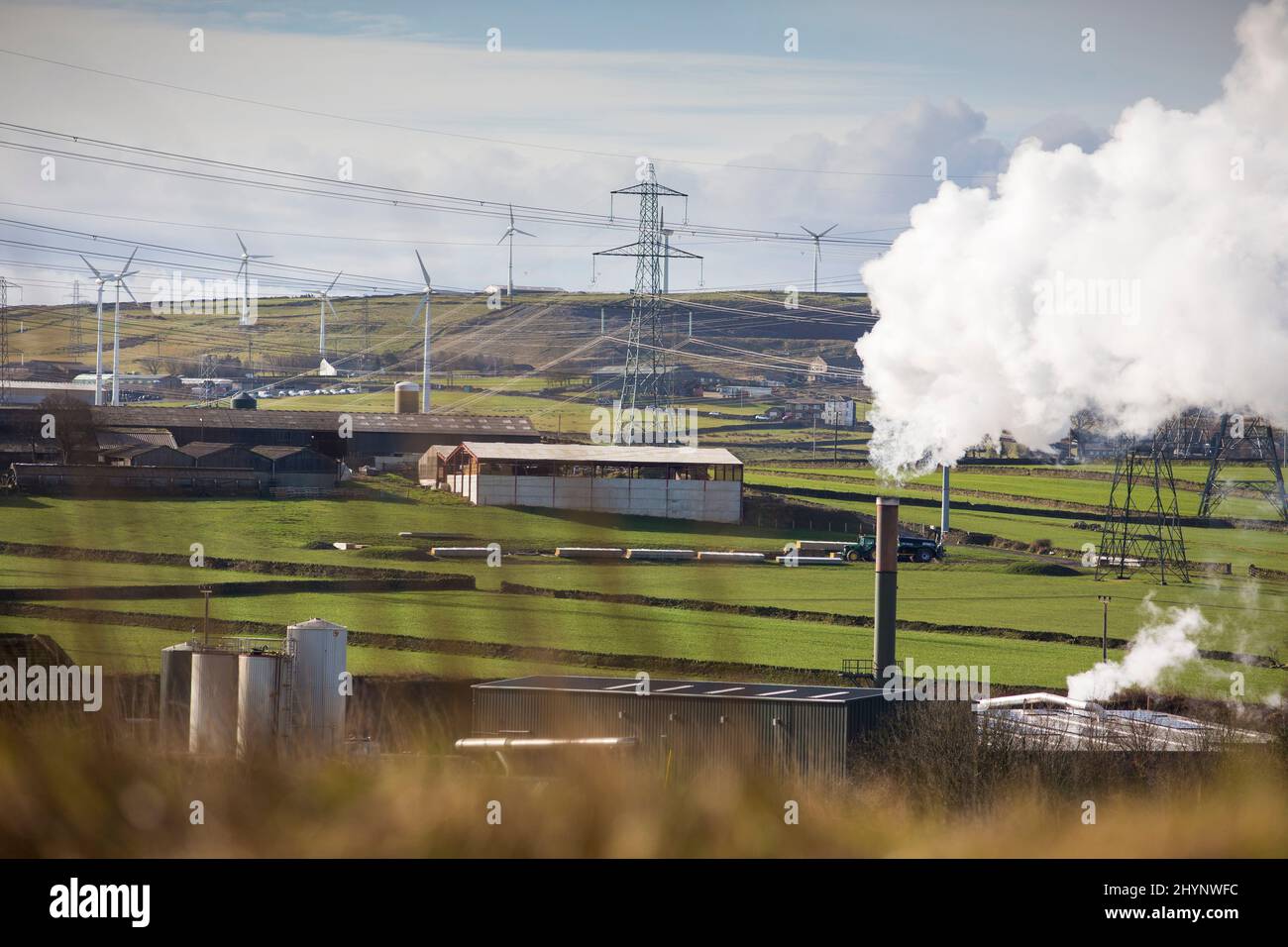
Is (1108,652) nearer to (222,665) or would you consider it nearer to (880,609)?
(880,609)

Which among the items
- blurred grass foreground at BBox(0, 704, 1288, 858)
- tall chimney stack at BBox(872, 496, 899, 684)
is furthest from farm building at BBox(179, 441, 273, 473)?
blurred grass foreground at BBox(0, 704, 1288, 858)

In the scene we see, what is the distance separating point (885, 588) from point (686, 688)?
13780mm

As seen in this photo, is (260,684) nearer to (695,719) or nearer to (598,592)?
(695,719)

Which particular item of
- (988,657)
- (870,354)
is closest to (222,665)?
(870,354)

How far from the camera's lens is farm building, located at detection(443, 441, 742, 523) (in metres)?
89.5

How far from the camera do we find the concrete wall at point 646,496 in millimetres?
90188

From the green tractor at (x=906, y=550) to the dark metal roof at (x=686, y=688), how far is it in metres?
44.4

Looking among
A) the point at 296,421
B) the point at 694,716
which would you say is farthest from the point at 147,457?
the point at 694,716

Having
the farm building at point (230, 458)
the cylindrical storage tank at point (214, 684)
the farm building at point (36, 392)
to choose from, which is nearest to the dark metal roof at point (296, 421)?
the farm building at point (230, 458)

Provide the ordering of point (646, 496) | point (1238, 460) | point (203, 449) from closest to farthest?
1. point (646, 496)
2. point (203, 449)
3. point (1238, 460)

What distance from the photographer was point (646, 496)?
9088cm

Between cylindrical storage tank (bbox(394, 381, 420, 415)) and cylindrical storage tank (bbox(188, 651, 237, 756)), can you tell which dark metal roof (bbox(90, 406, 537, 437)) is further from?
cylindrical storage tank (bbox(188, 651, 237, 756))
